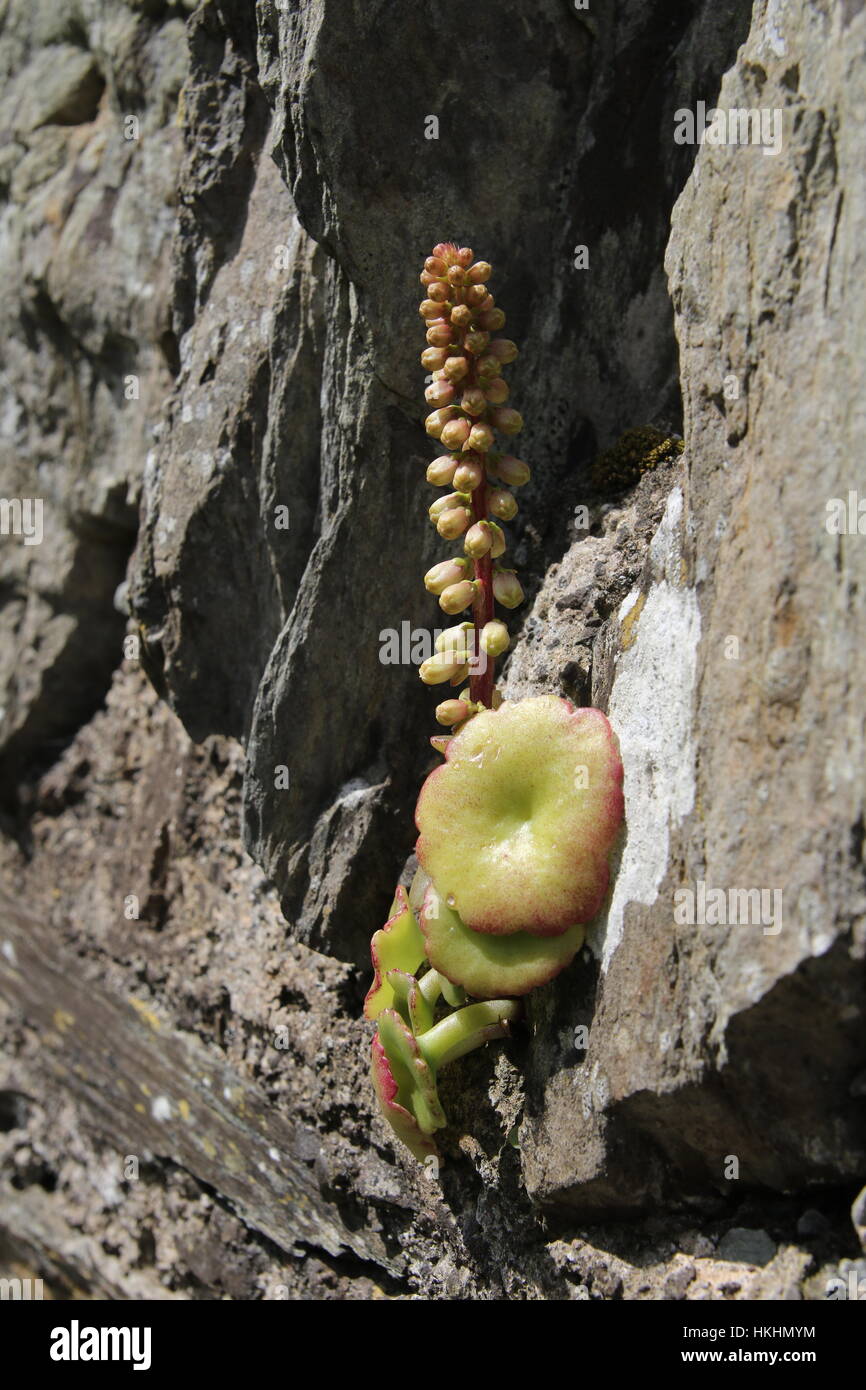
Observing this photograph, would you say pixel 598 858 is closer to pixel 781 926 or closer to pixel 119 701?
pixel 781 926

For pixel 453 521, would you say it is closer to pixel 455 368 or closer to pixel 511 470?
pixel 511 470

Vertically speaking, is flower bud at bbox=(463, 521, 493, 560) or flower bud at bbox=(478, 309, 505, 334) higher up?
flower bud at bbox=(478, 309, 505, 334)

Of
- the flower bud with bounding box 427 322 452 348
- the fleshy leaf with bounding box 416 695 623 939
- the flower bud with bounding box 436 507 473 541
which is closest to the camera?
the fleshy leaf with bounding box 416 695 623 939

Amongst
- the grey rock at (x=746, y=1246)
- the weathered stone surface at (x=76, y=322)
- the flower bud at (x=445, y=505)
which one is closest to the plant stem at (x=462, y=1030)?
the grey rock at (x=746, y=1246)

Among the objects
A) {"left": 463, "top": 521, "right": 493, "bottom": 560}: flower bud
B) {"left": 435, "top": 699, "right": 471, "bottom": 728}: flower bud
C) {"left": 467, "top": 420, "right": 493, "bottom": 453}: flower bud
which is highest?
{"left": 467, "top": 420, "right": 493, "bottom": 453}: flower bud

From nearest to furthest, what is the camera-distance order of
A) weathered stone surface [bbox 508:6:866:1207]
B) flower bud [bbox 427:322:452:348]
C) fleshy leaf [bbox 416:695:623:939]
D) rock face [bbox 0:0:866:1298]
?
weathered stone surface [bbox 508:6:866:1207] < rock face [bbox 0:0:866:1298] < fleshy leaf [bbox 416:695:623:939] < flower bud [bbox 427:322:452:348]

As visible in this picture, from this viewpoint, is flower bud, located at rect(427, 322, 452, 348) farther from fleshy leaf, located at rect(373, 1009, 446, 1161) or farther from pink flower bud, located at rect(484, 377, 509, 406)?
fleshy leaf, located at rect(373, 1009, 446, 1161)

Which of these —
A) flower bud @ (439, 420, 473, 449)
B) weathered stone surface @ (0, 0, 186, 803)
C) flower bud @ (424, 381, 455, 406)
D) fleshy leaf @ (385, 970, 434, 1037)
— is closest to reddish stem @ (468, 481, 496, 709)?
flower bud @ (439, 420, 473, 449)

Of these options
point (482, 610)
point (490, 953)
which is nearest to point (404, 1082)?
point (490, 953)
